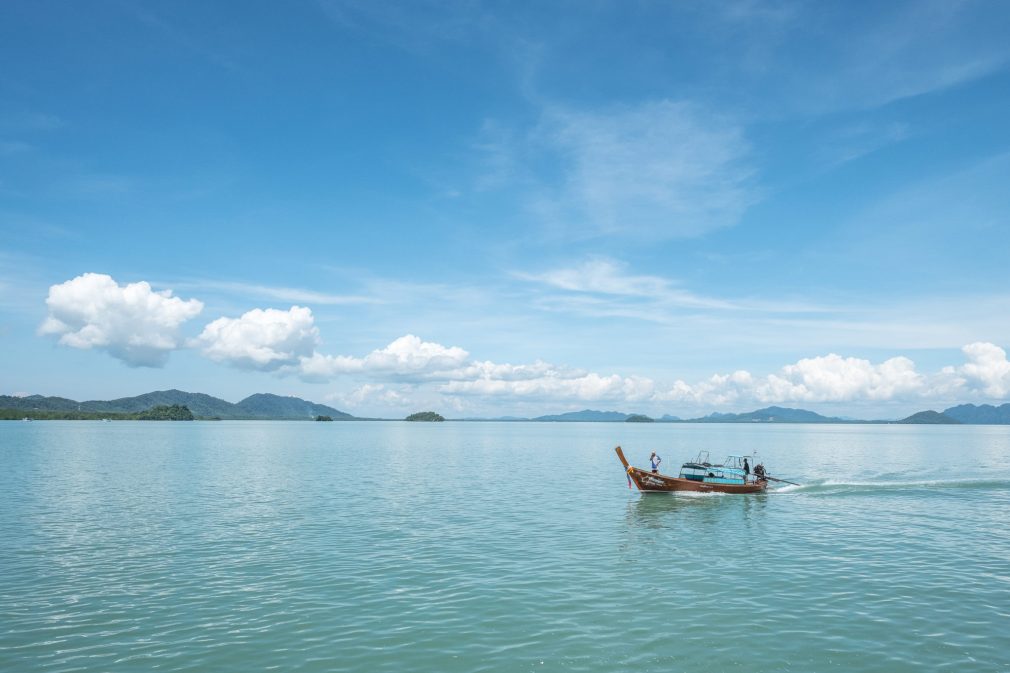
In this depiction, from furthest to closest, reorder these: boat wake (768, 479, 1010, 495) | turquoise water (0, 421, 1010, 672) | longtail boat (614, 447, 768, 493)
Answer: boat wake (768, 479, 1010, 495) < longtail boat (614, 447, 768, 493) < turquoise water (0, 421, 1010, 672)

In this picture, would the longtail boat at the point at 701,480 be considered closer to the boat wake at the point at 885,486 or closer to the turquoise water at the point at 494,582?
the turquoise water at the point at 494,582

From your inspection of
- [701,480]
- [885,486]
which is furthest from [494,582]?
[885,486]

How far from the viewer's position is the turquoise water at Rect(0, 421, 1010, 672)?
70.3ft

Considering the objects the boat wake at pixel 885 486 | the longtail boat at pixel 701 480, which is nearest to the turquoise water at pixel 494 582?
the longtail boat at pixel 701 480

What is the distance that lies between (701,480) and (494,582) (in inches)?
1743

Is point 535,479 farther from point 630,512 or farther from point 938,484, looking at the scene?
point 938,484

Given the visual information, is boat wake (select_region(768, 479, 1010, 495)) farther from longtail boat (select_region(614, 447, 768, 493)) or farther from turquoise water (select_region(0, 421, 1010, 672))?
turquoise water (select_region(0, 421, 1010, 672))

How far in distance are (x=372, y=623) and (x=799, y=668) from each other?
612 inches

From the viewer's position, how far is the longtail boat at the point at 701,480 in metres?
63.8

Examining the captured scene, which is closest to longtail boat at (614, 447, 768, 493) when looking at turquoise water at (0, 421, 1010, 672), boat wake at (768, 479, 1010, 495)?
turquoise water at (0, 421, 1010, 672)

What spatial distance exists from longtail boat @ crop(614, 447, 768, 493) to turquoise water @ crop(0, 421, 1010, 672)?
2628 mm

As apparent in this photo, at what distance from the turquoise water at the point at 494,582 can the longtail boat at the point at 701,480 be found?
2.63m

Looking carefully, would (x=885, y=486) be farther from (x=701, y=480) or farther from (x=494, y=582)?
(x=494, y=582)

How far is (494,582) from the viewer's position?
29.8 meters
